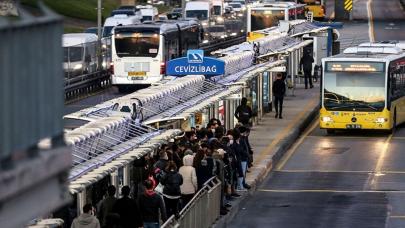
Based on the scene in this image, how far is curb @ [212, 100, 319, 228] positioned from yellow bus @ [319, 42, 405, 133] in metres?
1.18

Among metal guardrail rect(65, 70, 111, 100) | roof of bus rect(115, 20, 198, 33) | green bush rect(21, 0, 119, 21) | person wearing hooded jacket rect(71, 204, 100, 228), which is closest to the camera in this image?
person wearing hooded jacket rect(71, 204, 100, 228)

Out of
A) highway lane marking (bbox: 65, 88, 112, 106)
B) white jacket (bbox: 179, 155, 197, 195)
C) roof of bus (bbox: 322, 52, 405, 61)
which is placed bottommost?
highway lane marking (bbox: 65, 88, 112, 106)

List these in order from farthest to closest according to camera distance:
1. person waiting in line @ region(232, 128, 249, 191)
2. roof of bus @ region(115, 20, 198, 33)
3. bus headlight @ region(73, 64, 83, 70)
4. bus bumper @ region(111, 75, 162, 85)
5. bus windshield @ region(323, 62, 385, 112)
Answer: roof of bus @ region(115, 20, 198, 33) → bus bumper @ region(111, 75, 162, 85) → bus headlight @ region(73, 64, 83, 70) → bus windshield @ region(323, 62, 385, 112) → person waiting in line @ region(232, 128, 249, 191)

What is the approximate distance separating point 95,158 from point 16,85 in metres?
10.7

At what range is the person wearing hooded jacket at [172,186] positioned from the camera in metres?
20.1

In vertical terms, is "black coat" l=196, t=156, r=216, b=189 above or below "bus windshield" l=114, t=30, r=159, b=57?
above

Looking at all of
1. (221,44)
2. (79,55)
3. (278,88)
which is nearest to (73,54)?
(79,55)

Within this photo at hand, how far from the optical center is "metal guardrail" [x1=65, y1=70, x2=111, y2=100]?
50.6 meters

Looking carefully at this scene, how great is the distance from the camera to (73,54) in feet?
171

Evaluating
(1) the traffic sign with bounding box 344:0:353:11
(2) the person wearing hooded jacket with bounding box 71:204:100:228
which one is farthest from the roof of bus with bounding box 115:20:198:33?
(1) the traffic sign with bounding box 344:0:353:11

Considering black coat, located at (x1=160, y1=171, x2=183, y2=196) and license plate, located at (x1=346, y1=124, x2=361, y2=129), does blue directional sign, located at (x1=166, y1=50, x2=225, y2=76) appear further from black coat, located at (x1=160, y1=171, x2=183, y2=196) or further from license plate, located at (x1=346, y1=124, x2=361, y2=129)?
black coat, located at (x1=160, y1=171, x2=183, y2=196)

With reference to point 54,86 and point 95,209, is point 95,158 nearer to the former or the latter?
point 95,209

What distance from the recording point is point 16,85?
680cm

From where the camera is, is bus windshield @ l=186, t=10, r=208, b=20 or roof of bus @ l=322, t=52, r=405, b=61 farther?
bus windshield @ l=186, t=10, r=208, b=20
